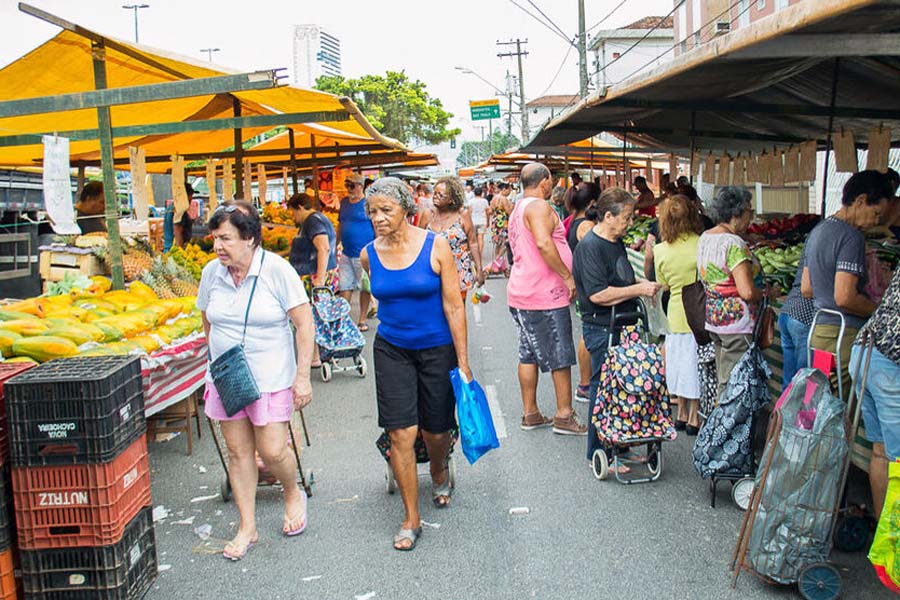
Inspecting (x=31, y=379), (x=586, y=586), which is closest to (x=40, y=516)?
(x=31, y=379)

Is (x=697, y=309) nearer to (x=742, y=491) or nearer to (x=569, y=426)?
(x=569, y=426)

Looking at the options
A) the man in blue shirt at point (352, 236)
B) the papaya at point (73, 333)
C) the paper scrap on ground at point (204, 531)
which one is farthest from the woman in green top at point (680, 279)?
the man in blue shirt at point (352, 236)

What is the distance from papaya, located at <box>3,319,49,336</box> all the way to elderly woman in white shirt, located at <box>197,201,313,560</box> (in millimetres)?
1173

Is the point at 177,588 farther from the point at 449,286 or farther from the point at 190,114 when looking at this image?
the point at 190,114

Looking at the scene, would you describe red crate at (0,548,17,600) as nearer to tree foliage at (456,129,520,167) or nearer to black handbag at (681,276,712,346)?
black handbag at (681,276,712,346)

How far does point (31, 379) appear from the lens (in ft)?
11.8

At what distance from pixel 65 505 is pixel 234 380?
1.05 meters

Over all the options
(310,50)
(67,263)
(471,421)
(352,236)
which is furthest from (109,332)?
(310,50)

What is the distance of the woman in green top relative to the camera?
20.7ft

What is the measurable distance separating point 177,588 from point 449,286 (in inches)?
84.3

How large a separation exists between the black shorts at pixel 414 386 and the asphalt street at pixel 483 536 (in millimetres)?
690

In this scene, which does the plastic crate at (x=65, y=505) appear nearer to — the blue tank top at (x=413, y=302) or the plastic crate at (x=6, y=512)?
the plastic crate at (x=6, y=512)

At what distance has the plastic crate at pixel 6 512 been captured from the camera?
3.58 metres

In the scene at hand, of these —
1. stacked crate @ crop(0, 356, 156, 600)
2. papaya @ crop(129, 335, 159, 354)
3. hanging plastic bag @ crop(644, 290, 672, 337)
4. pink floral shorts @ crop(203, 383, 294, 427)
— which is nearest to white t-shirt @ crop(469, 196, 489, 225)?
hanging plastic bag @ crop(644, 290, 672, 337)
